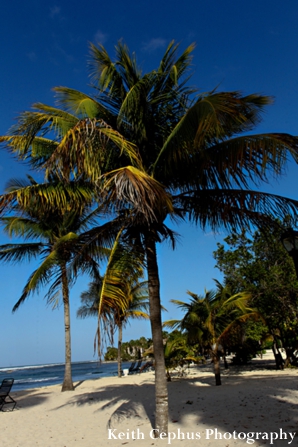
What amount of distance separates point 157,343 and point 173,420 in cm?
202

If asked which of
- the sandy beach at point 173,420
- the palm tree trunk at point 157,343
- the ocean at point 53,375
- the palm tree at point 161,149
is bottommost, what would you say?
the ocean at point 53,375

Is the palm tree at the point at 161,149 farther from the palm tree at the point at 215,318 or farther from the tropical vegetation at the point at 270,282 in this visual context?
the tropical vegetation at the point at 270,282

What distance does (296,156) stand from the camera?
206 inches

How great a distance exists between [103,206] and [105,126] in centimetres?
149

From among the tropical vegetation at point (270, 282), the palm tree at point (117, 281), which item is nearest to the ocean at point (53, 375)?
the palm tree at point (117, 281)

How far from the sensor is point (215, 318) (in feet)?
42.2

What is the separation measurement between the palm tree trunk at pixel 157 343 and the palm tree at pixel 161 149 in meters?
0.02

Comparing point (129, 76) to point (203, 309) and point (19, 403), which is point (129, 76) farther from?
point (19, 403)

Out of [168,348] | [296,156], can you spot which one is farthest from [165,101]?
[168,348]

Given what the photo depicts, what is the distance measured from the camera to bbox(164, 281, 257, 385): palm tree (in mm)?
12368

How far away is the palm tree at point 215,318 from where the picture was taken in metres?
12.4

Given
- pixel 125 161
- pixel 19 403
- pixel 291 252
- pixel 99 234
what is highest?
pixel 125 161

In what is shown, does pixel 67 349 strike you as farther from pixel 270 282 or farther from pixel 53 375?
pixel 53 375

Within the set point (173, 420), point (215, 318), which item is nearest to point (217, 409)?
point (173, 420)
